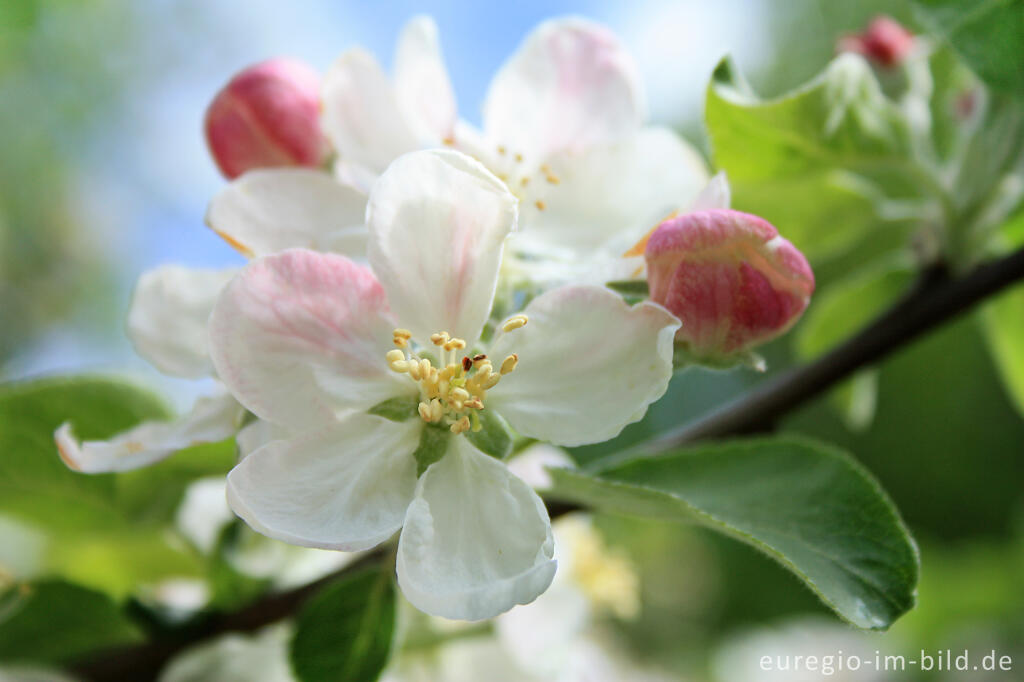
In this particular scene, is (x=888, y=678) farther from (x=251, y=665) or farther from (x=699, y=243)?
(x=699, y=243)

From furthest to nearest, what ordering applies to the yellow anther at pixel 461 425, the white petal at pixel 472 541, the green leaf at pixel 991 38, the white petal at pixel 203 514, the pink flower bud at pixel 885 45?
the pink flower bud at pixel 885 45 → the white petal at pixel 203 514 → the green leaf at pixel 991 38 → the yellow anther at pixel 461 425 → the white petal at pixel 472 541

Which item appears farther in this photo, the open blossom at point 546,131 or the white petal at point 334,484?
the open blossom at point 546,131

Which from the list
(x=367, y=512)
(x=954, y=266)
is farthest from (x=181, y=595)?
(x=954, y=266)

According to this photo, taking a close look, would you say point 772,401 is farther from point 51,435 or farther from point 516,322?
point 51,435

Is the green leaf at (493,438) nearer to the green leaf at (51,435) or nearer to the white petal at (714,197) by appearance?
the white petal at (714,197)

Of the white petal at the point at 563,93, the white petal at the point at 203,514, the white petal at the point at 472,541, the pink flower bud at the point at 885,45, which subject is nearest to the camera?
the white petal at the point at 472,541

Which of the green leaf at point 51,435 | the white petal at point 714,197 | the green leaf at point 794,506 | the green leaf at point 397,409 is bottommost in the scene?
the green leaf at point 51,435

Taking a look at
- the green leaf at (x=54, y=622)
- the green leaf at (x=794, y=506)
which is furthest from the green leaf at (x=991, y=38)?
the green leaf at (x=54, y=622)

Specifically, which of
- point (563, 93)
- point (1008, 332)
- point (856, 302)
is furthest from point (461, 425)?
point (1008, 332)
